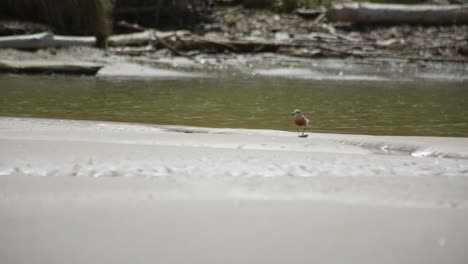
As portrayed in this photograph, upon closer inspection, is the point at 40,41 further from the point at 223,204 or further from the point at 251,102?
Result: the point at 223,204

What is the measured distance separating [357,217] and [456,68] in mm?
12420

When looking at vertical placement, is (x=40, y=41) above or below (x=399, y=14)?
above

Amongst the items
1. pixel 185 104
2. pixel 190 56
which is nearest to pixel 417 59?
pixel 190 56

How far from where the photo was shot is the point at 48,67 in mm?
12375

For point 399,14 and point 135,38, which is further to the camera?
point 399,14

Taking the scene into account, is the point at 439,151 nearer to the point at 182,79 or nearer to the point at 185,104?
the point at 185,104

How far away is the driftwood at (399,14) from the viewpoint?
17969mm

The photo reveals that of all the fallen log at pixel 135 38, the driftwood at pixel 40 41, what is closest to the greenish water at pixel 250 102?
the driftwood at pixel 40 41

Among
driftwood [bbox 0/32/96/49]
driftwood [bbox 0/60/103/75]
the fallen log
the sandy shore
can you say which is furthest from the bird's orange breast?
the fallen log

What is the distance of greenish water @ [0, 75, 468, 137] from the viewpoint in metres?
7.27

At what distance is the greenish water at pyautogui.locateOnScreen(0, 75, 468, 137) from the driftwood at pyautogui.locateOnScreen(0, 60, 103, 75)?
0.51 m

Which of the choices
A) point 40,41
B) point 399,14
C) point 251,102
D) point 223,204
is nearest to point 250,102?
point 251,102

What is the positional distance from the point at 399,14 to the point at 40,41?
966cm

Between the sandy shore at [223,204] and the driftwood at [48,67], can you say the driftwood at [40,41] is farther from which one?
the sandy shore at [223,204]
